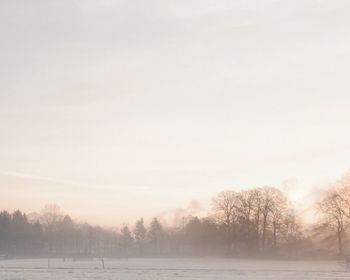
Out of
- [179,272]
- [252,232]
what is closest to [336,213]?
[252,232]

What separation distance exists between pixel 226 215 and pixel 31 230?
70937 millimetres

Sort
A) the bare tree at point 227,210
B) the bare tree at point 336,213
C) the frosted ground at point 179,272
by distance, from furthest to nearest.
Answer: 1. the bare tree at point 227,210
2. the bare tree at point 336,213
3. the frosted ground at point 179,272

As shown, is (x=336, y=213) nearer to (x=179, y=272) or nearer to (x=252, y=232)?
(x=252, y=232)

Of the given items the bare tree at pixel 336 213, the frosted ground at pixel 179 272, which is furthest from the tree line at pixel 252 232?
the frosted ground at pixel 179 272

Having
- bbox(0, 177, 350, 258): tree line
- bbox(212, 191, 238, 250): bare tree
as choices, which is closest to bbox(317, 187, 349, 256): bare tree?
bbox(0, 177, 350, 258): tree line

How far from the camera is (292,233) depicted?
122 m

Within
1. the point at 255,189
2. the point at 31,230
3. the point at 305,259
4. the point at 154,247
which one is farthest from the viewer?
the point at 154,247

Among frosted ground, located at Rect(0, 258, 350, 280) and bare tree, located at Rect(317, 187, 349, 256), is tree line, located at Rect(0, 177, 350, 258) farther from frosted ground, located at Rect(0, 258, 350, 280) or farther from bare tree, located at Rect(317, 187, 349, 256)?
frosted ground, located at Rect(0, 258, 350, 280)

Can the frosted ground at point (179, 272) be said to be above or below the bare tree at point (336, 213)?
below

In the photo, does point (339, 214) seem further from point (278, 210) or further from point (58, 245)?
point (58, 245)

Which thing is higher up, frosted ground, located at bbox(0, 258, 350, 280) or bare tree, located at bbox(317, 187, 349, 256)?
bare tree, located at bbox(317, 187, 349, 256)

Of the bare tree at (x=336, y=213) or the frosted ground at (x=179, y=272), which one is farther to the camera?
the bare tree at (x=336, y=213)

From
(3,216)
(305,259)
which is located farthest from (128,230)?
(305,259)

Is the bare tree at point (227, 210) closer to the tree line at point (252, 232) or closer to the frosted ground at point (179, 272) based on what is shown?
the tree line at point (252, 232)
